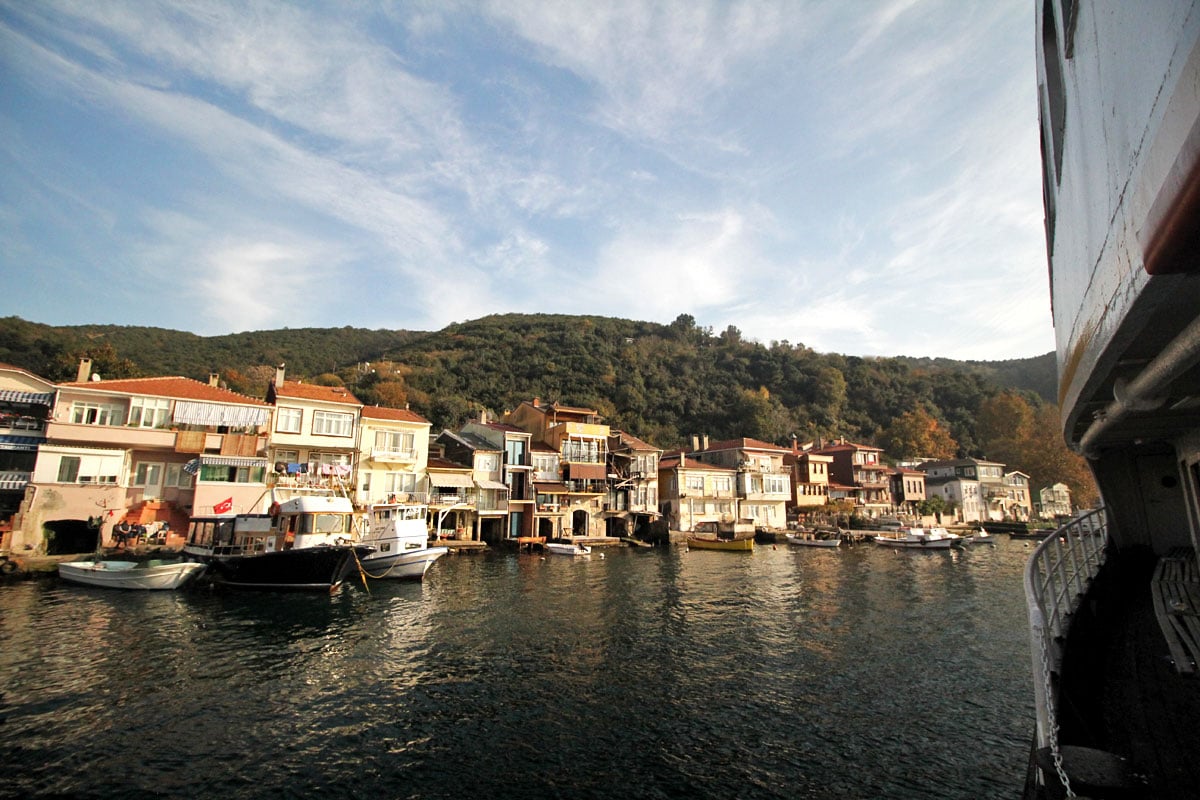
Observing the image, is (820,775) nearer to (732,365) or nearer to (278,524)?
(278,524)

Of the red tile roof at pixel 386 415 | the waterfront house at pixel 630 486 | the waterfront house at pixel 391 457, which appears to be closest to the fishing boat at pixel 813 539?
the waterfront house at pixel 630 486

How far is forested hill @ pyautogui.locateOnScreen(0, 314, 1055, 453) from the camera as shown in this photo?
72500 millimetres

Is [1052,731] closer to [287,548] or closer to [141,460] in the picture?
[287,548]

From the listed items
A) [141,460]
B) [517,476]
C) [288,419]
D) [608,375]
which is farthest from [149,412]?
[608,375]

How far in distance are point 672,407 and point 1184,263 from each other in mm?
87098

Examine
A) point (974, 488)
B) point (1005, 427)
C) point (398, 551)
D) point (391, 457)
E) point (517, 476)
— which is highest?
point (1005, 427)

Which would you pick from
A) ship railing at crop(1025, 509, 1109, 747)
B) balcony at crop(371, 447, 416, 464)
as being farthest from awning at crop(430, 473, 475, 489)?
ship railing at crop(1025, 509, 1109, 747)

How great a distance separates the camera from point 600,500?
5081 cm

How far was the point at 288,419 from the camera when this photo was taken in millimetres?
36781

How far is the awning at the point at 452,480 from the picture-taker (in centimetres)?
4250

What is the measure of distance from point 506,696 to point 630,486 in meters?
39.9

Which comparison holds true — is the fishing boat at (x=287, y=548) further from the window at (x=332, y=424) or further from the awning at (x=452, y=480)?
the awning at (x=452, y=480)

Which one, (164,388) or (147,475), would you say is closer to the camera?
(147,475)

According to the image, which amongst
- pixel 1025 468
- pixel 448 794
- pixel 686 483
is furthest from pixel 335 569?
pixel 1025 468
